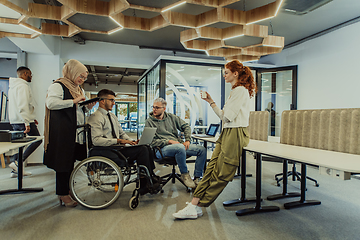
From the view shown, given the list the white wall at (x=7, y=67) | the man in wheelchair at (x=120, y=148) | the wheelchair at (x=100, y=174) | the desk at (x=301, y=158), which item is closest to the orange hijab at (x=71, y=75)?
the man in wheelchair at (x=120, y=148)

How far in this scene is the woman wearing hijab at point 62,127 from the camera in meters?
2.26

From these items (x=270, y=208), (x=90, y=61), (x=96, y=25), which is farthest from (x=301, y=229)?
(x=90, y=61)

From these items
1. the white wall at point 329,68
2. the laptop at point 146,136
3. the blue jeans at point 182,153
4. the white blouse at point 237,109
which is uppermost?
the white wall at point 329,68

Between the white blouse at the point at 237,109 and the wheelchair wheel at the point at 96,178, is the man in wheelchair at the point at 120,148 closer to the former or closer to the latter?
the wheelchair wheel at the point at 96,178

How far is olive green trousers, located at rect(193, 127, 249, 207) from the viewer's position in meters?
2.03

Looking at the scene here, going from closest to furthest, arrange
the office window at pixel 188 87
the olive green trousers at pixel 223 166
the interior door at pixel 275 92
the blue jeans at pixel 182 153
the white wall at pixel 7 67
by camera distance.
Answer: the olive green trousers at pixel 223 166, the blue jeans at pixel 182 153, the office window at pixel 188 87, the white wall at pixel 7 67, the interior door at pixel 275 92

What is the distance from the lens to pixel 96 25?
134 inches

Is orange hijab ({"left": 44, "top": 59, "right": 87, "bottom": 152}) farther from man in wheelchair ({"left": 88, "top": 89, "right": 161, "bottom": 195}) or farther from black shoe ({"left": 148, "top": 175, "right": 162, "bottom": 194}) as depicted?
black shoe ({"left": 148, "top": 175, "right": 162, "bottom": 194})

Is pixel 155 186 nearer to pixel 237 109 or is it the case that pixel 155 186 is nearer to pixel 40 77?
pixel 237 109

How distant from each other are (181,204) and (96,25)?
9.57ft

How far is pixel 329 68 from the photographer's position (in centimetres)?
532

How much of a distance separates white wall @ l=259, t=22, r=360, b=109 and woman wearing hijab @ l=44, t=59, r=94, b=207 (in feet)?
17.6

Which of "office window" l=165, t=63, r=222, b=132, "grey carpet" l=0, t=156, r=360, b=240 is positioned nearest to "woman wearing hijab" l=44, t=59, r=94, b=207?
"grey carpet" l=0, t=156, r=360, b=240

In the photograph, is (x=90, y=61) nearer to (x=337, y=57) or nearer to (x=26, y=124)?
(x=26, y=124)
